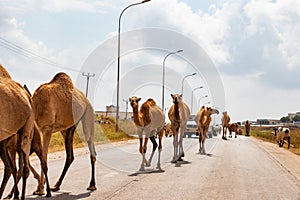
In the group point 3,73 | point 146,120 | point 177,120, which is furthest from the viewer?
point 177,120

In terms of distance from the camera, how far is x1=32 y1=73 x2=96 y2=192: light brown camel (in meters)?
10.8

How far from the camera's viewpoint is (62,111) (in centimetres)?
1127

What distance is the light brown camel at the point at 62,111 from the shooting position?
1075 centimetres

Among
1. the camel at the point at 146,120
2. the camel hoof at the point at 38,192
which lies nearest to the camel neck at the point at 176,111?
the camel at the point at 146,120

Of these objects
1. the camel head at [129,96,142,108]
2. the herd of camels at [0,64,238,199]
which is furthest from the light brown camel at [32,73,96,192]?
the camel head at [129,96,142,108]

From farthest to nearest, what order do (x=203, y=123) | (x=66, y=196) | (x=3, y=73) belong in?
(x=203, y=123) → (x=66, y=196) → (x=3, y=73)

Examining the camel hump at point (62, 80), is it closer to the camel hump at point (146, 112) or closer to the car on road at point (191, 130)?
the camel hump at point (146, 112)

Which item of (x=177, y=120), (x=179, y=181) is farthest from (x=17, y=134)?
(x=177, y=120)

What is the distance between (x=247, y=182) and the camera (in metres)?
13.7

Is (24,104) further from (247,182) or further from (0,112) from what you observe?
(247,182)

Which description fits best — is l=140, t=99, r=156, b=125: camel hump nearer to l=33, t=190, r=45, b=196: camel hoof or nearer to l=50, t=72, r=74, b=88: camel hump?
l=50, t=72, r=74, b=88: camel hump

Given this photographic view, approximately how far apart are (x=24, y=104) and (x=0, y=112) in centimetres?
83

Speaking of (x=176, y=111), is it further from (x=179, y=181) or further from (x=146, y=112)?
(x=179, y=181)

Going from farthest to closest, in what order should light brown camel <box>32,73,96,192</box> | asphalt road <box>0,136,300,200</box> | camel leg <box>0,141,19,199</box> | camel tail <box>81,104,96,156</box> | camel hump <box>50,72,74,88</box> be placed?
camel tail <box>81,104,96,156</box> < camel hump <box>50,72,74,88</box> < asphalt road <box>0,136,300,200</box> < light brown camel <box>32,73,96,192</box> < camel leg <box>0,141,19,199</box>
